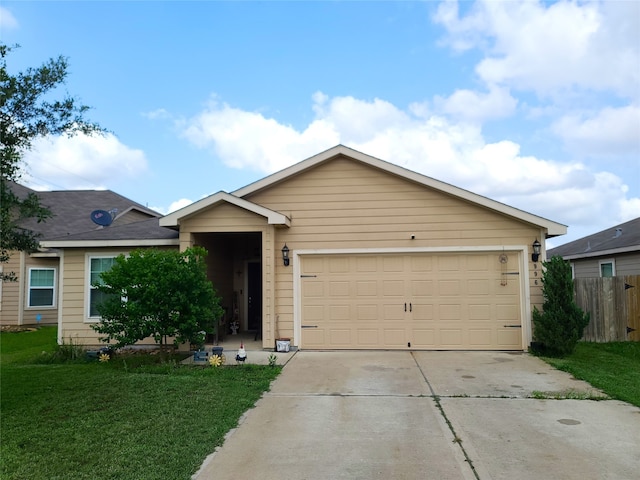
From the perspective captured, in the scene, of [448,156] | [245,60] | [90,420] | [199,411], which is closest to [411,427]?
[199,411]

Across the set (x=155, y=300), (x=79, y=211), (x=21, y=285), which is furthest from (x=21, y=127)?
(x=79, y=211)

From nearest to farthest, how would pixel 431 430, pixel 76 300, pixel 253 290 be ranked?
pixel 431 430 < pixel 76 300 < pixel 253 290

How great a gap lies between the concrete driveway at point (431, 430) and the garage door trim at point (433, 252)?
218 centimetres

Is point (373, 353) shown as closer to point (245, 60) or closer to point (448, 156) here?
point (245, 60)

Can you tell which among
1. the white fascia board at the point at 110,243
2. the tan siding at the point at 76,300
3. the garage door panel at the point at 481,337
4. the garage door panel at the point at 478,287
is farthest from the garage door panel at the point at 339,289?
the tan siding at the point at 76,300

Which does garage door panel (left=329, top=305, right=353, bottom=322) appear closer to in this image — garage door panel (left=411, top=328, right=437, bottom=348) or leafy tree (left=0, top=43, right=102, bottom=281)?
garage door panel (left=411, top=328, right=437, bottom=348)

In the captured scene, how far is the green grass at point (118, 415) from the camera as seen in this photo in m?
3.97

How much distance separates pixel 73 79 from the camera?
6176 millimetres

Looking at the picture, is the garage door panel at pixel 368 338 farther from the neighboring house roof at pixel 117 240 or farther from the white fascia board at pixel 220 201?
the neighboring house roof at pixel 117 240

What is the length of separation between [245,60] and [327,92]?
9.19 ft

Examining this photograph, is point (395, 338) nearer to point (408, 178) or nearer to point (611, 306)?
point (408, 178)

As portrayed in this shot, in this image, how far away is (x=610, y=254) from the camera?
14.6 m

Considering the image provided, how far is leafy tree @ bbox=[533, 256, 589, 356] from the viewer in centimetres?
897

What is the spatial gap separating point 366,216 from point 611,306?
6707mm
